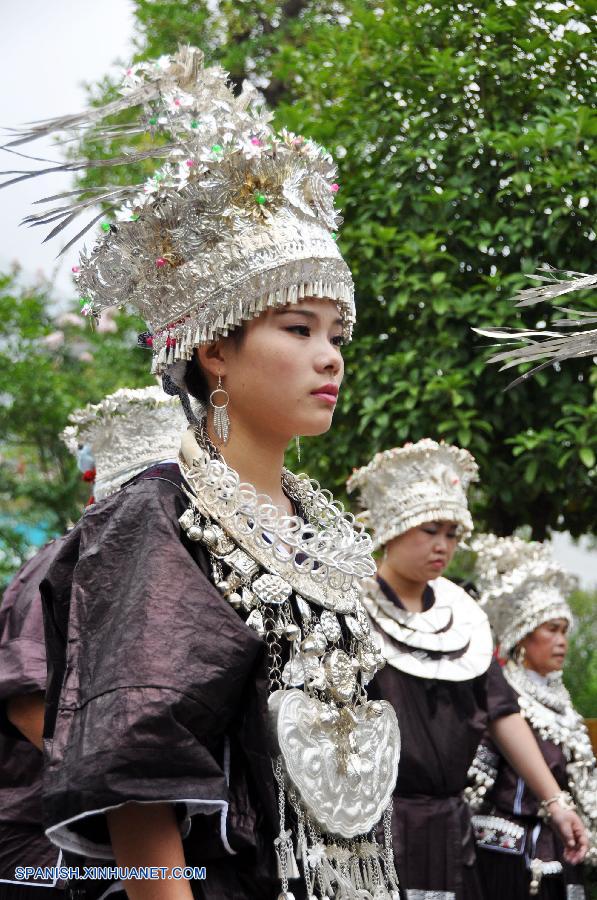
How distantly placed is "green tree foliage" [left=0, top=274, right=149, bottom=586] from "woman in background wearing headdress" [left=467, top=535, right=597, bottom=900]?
335 centimetres

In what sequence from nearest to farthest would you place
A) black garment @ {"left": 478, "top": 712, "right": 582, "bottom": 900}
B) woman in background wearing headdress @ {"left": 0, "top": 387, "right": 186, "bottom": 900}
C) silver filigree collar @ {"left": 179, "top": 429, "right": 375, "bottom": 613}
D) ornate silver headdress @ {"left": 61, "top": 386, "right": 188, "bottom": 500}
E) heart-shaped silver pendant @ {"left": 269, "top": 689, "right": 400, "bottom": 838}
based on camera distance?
heart-shaped silver pendant @ {"left": 269, "top": 689, "right": 400, "bottom": 838}
silver filigree collar @ {"left": 179, "top": 429, "right": 375, "bottom": 613}
woman in background wearing headdress @ {"left": 0, "top": 387, "right": 186, "bottom": 900}
ornate silver headdress @ {"left": 61, "top": 386, "right": 188, "bottom": 500}
black garment @ {"left": 478, "top": 712, "right": 582, "bottom": 900}

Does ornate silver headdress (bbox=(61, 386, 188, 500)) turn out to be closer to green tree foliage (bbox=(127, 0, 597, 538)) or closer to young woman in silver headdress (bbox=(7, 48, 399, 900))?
green tree foliage (bbox=(127, 0, 597, 538))

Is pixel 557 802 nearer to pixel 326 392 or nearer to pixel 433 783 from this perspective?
pixel 433 783

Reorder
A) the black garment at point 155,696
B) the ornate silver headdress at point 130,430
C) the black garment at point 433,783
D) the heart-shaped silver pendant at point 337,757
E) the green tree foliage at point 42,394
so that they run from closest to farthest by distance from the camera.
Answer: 1. the black garment at point 155,696
2. the heart-shaped silver pendant at point 337,757
3. the black garment at point 433,783
4. the ornate silver headdress at point 130,430
5. the green tree foliage at point 42,394

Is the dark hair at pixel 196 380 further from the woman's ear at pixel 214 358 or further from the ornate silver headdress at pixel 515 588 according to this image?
the ornate silver headdress at pixel 515 588

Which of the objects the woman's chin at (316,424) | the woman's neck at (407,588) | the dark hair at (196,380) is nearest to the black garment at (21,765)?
the dark hair at (196,380)

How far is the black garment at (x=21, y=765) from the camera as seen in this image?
3.00 metres

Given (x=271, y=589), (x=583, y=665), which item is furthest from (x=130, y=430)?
(x=583, y=665)

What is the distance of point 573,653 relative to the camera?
7.96m

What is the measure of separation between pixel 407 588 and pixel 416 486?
15.6 inches

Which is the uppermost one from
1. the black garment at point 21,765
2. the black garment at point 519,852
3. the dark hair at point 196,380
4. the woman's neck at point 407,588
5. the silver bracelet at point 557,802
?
the dark hair at point 196,380

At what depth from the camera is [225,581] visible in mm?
2131

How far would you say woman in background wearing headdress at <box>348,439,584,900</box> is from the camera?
412 centimetres

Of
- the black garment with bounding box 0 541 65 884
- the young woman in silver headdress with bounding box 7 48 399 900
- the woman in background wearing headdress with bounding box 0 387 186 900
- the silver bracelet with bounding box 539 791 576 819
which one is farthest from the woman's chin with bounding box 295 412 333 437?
the silver bracelet with bounding box 539 791 576 819
